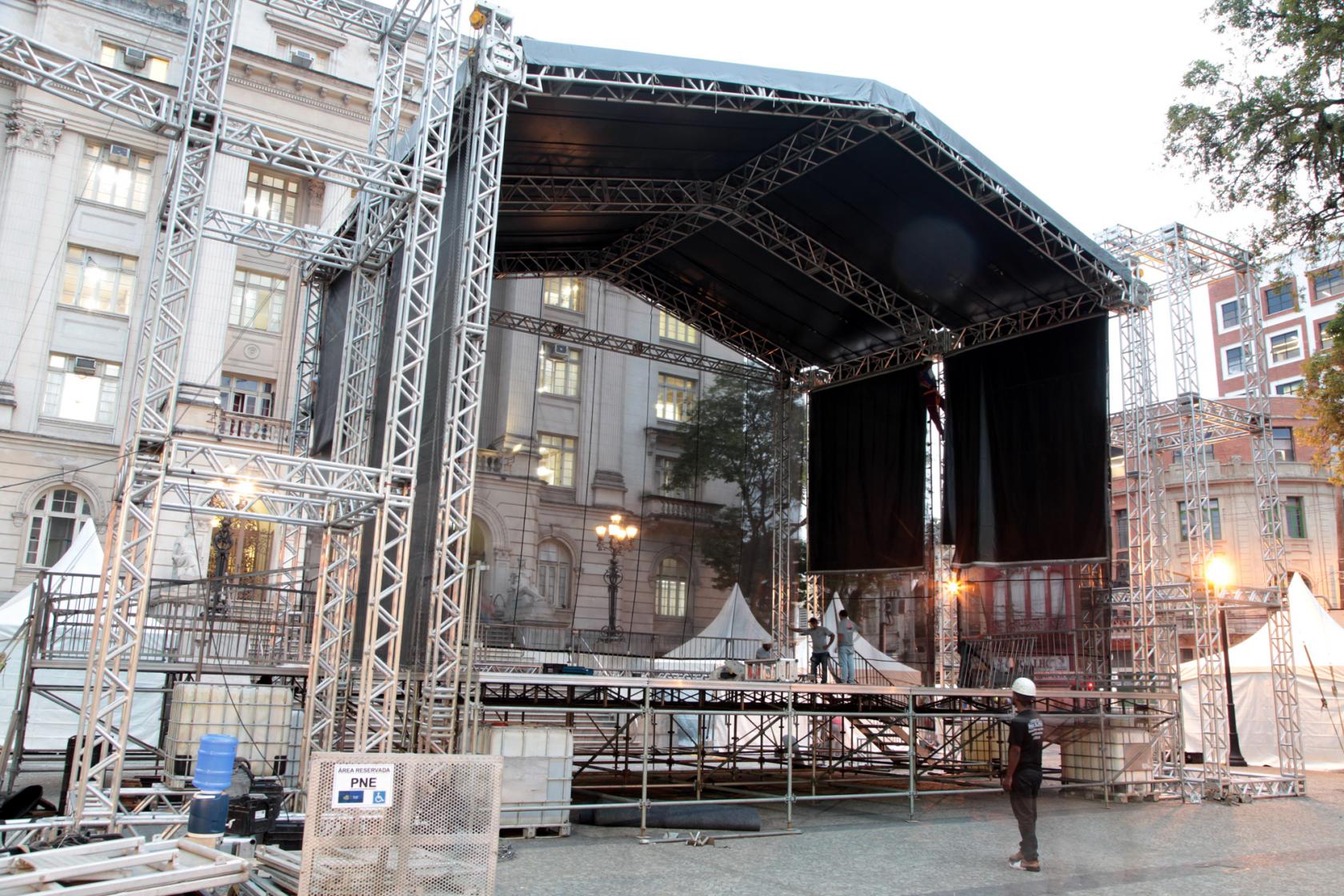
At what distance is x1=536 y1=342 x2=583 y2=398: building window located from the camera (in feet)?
81.9

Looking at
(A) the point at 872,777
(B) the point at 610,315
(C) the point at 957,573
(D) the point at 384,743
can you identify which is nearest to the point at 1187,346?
(C) the point at 957,573

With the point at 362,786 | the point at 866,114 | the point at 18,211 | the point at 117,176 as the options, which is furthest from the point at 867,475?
the point at 18,211

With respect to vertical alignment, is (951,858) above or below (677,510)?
below

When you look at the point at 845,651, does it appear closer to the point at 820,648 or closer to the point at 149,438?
the point at 820,648

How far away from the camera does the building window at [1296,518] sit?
42406 mm

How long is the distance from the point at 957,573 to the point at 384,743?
1298cm

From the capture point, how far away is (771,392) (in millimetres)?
27219

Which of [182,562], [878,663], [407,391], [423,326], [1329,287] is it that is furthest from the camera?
[1329,287]

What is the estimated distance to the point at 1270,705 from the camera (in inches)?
949

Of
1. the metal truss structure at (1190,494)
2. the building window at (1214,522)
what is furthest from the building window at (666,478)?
the building window at (1214,522)

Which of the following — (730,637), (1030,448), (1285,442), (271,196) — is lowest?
(730,637)

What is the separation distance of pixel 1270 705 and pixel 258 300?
1097 inches

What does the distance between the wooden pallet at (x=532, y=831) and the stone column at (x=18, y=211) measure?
20.8m

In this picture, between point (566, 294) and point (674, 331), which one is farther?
point (674, 331)
